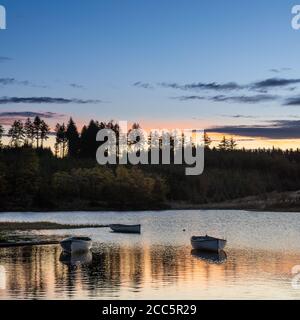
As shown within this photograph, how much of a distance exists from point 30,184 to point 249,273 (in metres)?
141

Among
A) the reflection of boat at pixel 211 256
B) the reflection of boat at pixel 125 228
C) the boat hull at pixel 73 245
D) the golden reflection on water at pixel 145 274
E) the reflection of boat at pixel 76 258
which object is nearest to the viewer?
the golden reflection on water at pixel 145 274

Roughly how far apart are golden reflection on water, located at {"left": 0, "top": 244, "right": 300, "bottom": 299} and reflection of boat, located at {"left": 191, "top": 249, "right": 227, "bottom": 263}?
0.11 meters

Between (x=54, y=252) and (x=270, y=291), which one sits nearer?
(x=270, y=291)

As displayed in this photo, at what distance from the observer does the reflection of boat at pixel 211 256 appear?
67.6 meters

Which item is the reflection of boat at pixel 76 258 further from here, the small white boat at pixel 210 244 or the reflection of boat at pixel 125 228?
the reflection of boat at pixel 125 228

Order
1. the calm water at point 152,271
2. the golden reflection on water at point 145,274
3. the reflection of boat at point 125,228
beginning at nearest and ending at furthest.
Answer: the golden reflection on water at point 145,274 → the calm water at point 152,271 → the reflection of boat at point 125,228

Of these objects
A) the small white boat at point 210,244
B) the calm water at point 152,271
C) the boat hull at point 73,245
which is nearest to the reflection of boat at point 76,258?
the calm water at point 152,271

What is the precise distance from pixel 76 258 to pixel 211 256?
14.4 m

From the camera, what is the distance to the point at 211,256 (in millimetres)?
71375

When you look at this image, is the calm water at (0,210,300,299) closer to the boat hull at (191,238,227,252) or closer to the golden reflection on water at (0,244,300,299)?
the golden reflection on water at (0,244,300,299)

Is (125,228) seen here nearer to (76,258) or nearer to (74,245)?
(74,245)

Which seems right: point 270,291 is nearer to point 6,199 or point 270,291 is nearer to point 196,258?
point 196,258

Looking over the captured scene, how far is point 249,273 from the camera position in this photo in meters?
55.8
